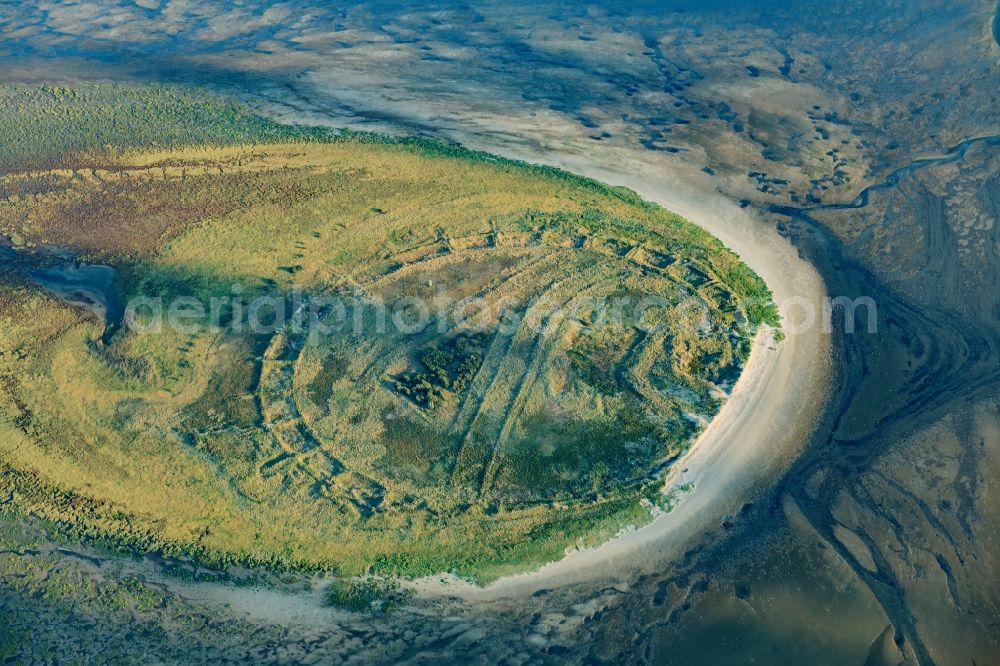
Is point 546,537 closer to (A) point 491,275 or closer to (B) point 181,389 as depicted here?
(A) point 491,275

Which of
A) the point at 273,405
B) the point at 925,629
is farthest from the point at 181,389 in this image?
the point at 925,629

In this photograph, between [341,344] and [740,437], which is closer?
[740,437]

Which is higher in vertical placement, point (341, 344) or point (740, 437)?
point (740, 437)

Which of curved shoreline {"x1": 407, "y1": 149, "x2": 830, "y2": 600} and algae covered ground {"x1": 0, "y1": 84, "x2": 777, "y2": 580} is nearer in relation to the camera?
curved shoreline {"x1": 407, "y1": 149, "x2": 830, "y2": 600}

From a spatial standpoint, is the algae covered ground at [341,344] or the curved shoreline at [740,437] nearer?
the curved shoreline at [740,437]
